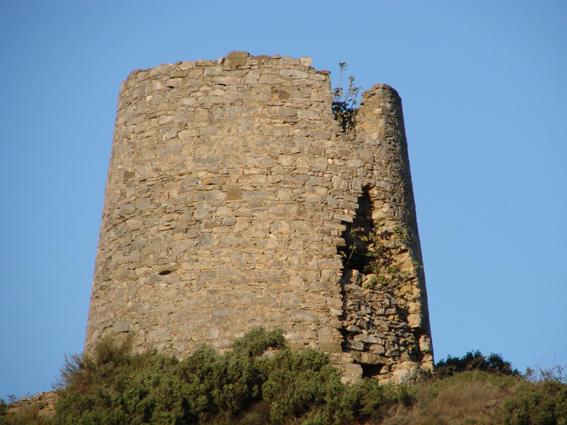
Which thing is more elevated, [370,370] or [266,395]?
[370,370]

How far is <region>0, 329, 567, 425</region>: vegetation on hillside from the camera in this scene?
1341 centimetres

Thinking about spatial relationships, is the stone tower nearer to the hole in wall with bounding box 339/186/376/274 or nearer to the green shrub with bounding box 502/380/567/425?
the hole in wall with bounding box 339/186/376/274

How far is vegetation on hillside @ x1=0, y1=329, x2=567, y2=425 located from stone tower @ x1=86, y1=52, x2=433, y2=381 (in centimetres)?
49

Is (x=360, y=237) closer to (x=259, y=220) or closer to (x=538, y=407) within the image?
(x=259, y=220)

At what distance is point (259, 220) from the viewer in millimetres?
14891

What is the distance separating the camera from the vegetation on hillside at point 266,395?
13.4m

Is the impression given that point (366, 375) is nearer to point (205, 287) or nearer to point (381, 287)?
point (381, 287)

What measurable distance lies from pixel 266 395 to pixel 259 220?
92.6 inches

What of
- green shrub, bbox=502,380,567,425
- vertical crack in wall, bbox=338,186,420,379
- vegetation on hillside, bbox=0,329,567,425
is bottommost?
green shrub, bbox=502,380,567,425

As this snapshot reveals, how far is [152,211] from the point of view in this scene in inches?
606

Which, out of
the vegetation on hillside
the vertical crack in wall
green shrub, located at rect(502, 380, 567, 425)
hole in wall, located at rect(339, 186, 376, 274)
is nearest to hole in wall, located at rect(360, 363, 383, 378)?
the vertical crack in wall

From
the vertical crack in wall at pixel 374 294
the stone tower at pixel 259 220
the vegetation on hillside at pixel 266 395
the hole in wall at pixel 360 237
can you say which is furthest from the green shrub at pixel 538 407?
the hole in wall at pixel 360 237

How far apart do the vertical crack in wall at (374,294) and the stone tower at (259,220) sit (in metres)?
0.02

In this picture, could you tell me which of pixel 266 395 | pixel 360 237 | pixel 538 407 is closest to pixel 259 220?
pixel 360 237
